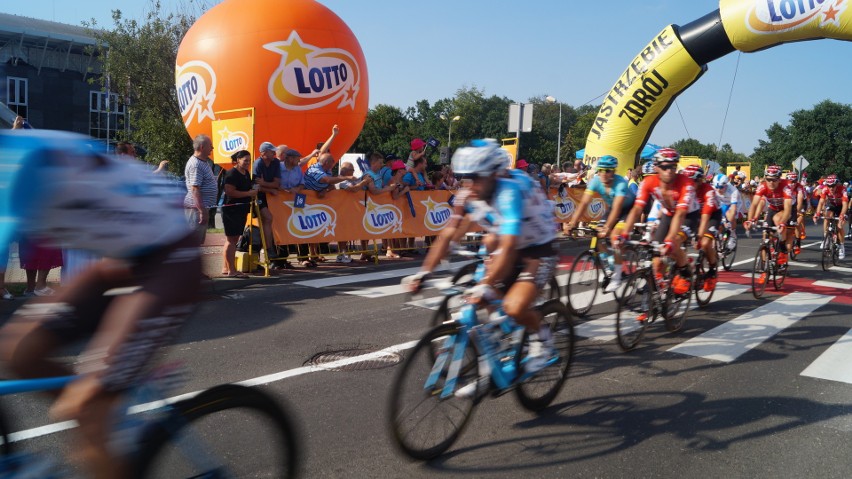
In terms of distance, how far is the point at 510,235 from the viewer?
12.9 ft

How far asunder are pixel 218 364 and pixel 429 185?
8.78 m

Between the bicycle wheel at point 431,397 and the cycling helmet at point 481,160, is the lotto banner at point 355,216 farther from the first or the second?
the bicycle wheel at point 431,397

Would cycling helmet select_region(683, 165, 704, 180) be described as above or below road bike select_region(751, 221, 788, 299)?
above

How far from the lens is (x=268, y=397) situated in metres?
2.79

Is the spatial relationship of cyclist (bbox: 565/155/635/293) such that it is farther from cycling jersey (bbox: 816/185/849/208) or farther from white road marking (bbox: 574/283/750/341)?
cycling jersey (bbox: 816/185/849/208)

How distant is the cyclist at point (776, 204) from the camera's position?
1016 centimetres

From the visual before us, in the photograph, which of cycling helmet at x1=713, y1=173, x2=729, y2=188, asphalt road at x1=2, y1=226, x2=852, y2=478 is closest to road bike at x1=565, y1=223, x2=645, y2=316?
asphalt road at x1=2, y1=226, x2=852, y2=478

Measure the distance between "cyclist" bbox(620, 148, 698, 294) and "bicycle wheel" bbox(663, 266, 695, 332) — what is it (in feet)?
0.26

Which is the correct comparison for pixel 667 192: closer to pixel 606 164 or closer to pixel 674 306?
pixel 606 164

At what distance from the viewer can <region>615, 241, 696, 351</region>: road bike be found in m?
6.17

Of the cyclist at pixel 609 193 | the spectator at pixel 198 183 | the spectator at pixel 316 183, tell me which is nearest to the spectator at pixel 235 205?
the spectator at pixel 198 183

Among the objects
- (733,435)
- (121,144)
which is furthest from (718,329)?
(121,144)

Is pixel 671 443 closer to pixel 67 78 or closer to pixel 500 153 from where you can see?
pixel 500 153

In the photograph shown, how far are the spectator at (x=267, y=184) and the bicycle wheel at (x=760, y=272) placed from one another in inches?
297
